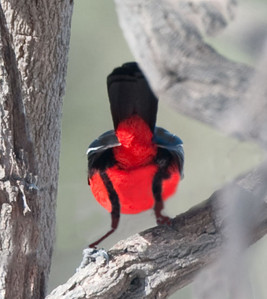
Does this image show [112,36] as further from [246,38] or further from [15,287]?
[246,38]

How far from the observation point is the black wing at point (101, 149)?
2002 millimetres

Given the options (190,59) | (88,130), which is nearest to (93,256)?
(190,59)

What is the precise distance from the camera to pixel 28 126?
6.34ft

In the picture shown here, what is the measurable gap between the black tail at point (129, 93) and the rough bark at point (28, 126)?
241 millimetres

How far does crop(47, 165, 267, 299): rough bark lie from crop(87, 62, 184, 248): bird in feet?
0.28

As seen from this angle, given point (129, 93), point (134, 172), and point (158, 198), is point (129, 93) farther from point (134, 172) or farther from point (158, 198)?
point (158, 198)

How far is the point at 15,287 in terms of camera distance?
1968 mm

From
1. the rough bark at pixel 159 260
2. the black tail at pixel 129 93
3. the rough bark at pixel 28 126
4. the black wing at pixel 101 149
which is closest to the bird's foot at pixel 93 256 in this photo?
the rough bark at pixel 159 260

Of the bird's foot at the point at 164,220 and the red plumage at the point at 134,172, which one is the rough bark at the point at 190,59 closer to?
the red plumage at the point at 134,172

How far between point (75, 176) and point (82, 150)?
0.57ft

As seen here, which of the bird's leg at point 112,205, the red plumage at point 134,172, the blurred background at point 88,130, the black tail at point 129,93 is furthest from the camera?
the blurred background at point 88,130

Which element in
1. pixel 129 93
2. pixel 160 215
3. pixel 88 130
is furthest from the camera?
pixel 88 130

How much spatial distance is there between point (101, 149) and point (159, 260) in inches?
15.2

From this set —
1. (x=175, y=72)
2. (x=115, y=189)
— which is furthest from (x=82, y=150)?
(x=175, y=72)
